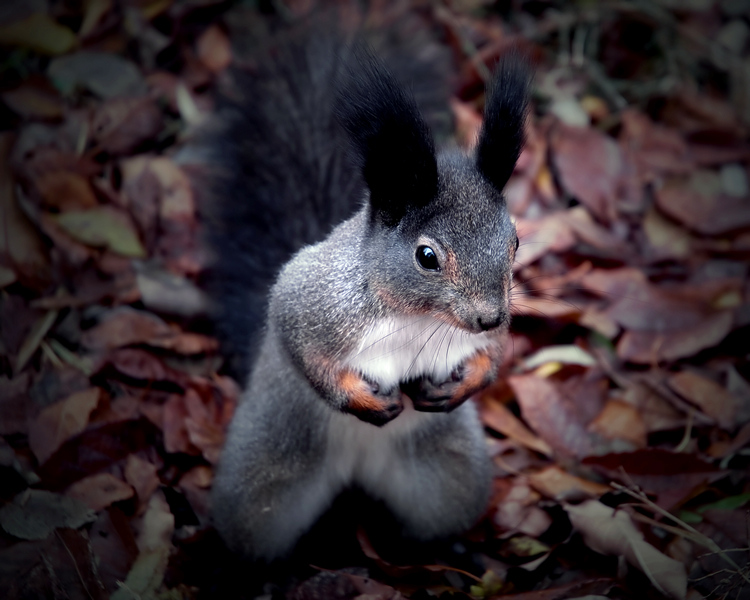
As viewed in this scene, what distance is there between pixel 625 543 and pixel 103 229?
1545 mm

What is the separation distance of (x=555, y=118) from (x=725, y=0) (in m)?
0.87

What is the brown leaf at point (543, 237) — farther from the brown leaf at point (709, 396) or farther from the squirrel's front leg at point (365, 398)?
the squirrel's front leg at point (365, 398)

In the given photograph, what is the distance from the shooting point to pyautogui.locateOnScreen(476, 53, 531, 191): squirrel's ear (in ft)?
4.26

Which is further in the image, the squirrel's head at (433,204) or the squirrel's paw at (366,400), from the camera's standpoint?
the squirrel's paw at (366,400)

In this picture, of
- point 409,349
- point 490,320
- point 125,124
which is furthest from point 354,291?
point 125,124

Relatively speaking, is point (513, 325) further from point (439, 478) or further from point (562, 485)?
point (439, 478)

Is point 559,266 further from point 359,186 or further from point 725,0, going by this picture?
point 725,0

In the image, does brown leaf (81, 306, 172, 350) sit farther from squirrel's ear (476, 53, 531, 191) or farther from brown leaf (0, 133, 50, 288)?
squirrel's ear (476, 53, 531, 191)

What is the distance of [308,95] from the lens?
1.95 m

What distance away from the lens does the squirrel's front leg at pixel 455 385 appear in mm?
1413

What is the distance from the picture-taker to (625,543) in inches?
A: 61.7

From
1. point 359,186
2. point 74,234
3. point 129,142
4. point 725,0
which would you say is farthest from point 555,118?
point 74,234

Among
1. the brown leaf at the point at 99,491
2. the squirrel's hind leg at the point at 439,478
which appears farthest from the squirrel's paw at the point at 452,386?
the brown leaf at the point at 99,491

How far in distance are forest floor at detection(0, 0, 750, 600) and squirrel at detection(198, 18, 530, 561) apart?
16cm
